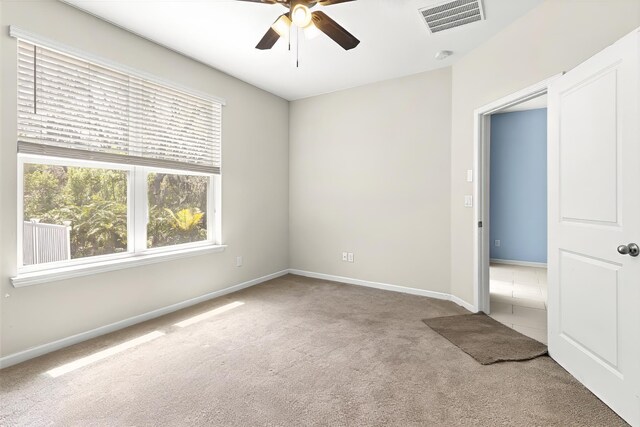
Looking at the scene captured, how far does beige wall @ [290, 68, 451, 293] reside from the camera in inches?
147

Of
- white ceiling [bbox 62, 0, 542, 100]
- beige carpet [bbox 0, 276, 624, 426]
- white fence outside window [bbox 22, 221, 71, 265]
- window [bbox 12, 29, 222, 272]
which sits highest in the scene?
white ceiling [bbox 62, 0, 542, 100]

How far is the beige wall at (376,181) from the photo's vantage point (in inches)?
147

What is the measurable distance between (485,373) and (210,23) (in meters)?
3.56

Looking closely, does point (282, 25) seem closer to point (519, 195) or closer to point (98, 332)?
point (98, 332)

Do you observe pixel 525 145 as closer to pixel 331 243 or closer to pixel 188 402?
pixel 331 243

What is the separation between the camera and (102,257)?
9.18 ft

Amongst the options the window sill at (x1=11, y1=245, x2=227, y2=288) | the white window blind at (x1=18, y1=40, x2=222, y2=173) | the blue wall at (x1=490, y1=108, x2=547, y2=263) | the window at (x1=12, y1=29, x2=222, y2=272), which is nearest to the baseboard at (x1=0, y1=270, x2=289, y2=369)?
the window sill at (x1=11, y1=245, x2=227, y2=288)

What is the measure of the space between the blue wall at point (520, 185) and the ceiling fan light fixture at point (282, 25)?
5030 millimetres

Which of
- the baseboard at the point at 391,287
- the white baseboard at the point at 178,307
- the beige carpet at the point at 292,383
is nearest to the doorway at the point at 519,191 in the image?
the baseboard at the point at 391,287

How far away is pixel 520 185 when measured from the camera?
18.4ft

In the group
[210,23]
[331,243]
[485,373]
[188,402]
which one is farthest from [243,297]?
[210,23]

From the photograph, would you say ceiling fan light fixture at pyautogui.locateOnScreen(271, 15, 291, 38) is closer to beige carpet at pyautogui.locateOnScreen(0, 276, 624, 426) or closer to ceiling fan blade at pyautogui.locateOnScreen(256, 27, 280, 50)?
ceiling fan blade at pyautogui.locateOnScreen(256, 27, 280, 50)

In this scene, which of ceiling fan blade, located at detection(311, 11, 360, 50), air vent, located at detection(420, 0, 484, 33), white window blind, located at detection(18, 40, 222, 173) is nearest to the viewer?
ceiling fan blade, located at detection(311, 11, 360, 50)

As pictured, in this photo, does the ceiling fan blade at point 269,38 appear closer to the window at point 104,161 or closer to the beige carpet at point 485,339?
the window at point 104,161
